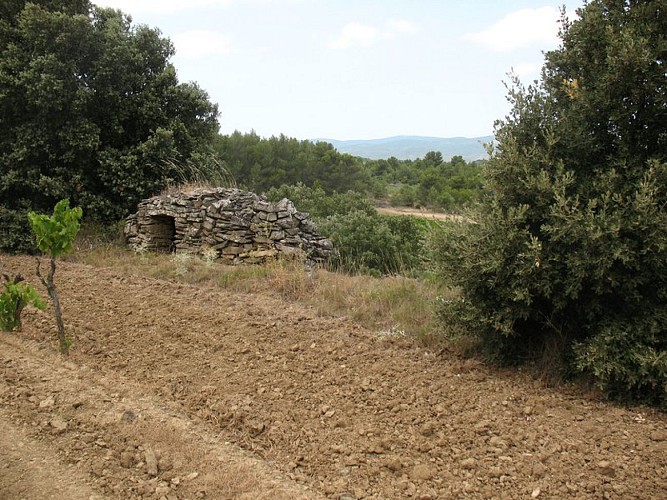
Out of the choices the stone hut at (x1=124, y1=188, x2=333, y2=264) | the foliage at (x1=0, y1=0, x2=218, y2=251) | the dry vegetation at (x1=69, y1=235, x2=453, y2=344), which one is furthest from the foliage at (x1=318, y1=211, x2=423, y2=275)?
the foliage at (x1=0, y1=0, x2=218, y2=251)

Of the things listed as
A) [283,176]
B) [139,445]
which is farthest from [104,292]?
[283,176]

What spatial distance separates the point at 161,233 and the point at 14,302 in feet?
15.0

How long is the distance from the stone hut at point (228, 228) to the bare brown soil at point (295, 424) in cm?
352

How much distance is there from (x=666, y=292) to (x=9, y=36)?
11.5 meters

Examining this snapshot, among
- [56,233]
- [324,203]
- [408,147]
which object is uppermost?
[408,147]

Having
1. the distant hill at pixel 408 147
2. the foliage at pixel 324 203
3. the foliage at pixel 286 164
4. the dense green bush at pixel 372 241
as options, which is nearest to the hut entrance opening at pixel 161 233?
the dense green bush at pixel 372 241

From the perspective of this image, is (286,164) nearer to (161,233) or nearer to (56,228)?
(161,233)

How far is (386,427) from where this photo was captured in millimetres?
3863

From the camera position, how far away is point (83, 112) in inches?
416

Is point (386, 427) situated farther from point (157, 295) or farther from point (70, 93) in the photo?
point (70, 93)

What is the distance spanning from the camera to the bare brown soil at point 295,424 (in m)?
3.26

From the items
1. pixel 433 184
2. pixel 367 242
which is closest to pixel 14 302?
pixel 367 242

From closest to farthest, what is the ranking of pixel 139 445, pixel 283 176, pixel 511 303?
pixel 139 445 → pixel 511 303 → pixel 283 176

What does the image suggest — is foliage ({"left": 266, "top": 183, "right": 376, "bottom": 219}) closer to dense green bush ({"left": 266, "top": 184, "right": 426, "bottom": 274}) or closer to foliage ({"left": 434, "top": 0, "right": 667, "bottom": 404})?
dense green bush ({"left": 266, "top": 184, "right": 426, "bottom": 274})
